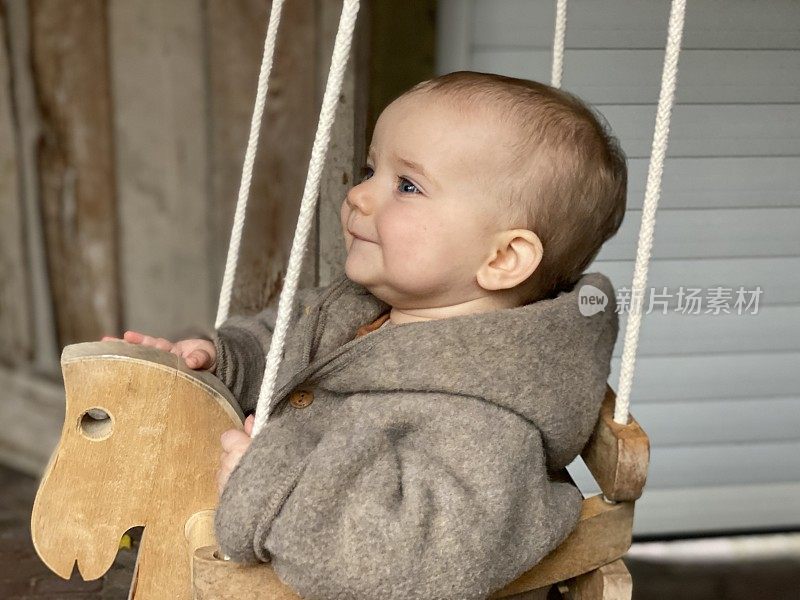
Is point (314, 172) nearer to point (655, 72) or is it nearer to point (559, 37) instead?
point (559, 37)

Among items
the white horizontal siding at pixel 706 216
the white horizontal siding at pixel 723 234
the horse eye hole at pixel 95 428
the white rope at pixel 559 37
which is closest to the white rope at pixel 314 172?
the horse eye hole at pixel 95 428

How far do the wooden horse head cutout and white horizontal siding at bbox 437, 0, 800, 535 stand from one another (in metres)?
1.07

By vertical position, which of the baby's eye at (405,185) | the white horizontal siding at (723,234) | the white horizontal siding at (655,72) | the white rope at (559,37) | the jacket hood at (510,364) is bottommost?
the white horizontal siding at (723,234)

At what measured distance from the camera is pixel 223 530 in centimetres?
82

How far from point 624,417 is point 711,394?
1257mm

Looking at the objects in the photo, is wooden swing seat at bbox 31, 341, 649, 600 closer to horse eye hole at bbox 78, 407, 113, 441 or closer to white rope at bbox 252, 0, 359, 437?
horse eye hole at bbox 78, 407, 113, 441

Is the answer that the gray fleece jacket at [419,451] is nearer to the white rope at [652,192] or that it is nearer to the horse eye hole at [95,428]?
the white rope at [652,192]

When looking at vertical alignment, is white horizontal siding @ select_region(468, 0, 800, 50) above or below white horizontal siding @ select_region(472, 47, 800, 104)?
above

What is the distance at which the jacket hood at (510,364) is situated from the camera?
920 mm

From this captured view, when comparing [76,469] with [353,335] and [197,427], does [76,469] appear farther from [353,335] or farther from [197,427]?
[353,335]

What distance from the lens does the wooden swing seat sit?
2.97 feet

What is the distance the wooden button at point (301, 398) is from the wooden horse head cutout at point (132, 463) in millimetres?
60

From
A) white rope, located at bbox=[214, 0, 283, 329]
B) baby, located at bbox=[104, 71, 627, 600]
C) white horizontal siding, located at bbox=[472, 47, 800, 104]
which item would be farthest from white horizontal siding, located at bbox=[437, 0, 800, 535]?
baby, located at bbox=[104, 71, 627, 600]

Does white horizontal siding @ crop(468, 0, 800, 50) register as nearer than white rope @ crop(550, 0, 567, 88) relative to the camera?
No
